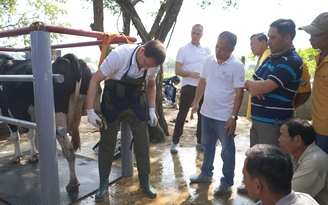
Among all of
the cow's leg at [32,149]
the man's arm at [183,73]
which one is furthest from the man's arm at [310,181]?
the cow's leg at [32,149]

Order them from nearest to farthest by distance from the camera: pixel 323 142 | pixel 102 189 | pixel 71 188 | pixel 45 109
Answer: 1. pixel 45 109
2. pixel 323 142
3. pixel 102 189
4. pixel 71 188

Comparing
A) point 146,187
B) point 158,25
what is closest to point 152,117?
point 146,187

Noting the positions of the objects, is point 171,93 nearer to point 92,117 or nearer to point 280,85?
point 92,117

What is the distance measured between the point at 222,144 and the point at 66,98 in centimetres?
174

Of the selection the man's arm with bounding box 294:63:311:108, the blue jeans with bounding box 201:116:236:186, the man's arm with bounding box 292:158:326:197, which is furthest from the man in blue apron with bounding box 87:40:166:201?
the man's arm with bounding box 292:158:326:197

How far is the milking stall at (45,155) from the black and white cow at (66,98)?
35 centimetres

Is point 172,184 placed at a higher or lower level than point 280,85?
lower

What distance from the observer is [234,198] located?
2.86 m

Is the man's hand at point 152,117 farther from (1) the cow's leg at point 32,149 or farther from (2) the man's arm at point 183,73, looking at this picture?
(1) the cow's leg at point 32,149

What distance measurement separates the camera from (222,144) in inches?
112

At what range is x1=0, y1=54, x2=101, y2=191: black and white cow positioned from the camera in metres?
2.85

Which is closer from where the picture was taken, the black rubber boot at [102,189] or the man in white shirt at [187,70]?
the black rubber boot at [102,189]

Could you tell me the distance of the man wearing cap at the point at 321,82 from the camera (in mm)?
2193

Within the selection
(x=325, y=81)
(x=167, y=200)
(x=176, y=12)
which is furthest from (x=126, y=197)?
(x=176, y=12)
